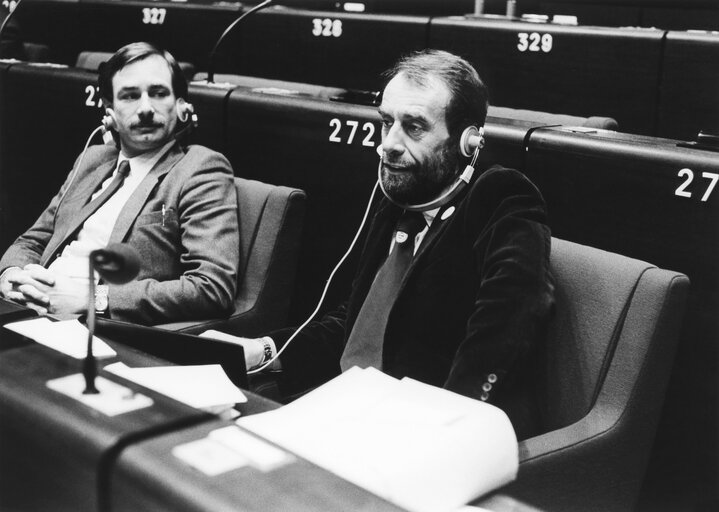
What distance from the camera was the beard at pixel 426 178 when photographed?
1587mm

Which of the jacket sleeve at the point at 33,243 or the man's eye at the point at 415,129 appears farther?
the jacket sleeve at the point at 33,243

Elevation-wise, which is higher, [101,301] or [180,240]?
[180,240]

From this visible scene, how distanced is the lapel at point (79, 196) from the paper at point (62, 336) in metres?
1.23

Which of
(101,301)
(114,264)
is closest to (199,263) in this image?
(101,301)

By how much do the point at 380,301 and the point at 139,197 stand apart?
810mm

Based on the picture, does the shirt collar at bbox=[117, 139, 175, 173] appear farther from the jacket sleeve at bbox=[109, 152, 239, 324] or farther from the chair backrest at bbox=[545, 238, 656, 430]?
the chair backrest at bbox=[545, 238, 656, 430]

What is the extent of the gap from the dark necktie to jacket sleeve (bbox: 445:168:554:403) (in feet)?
0.71

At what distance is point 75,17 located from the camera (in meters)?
4.89

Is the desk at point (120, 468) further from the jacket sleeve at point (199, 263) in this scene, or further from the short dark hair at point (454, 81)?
the jacket sleeve at point (199, 263)

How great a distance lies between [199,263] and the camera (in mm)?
2002

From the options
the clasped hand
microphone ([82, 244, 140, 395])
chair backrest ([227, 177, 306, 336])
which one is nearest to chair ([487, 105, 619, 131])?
chair backrest ([227, 177, 306, 336])

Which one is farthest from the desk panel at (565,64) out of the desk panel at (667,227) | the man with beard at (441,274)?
the man with beard at (441,274)

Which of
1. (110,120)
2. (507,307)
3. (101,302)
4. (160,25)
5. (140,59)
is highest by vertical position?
(160,25)

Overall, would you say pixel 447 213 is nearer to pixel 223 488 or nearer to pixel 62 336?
pixel 62 336
